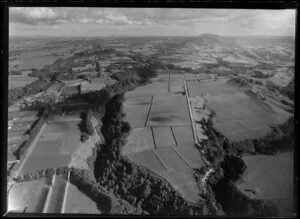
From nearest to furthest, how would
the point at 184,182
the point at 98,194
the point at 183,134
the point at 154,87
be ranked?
the point at 98,194, the point at 184,182, the point at 183,134, the point at 154,87

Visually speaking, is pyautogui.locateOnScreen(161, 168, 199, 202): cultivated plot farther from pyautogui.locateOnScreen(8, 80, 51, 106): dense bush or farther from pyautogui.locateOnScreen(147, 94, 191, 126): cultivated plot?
pyautogui.locateOnScreen(8, 80, 51, 106): dense bush

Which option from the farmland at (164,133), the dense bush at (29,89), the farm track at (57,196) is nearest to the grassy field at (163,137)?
the farmland at (164,133)

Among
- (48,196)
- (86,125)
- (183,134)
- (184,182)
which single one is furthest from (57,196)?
(183,134)

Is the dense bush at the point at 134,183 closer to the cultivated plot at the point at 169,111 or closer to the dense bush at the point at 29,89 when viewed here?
the cultivated plot at the point at 169,111

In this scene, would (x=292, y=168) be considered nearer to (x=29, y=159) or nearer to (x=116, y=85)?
(x=116, y=85)

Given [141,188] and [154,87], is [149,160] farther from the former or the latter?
[154,87]
